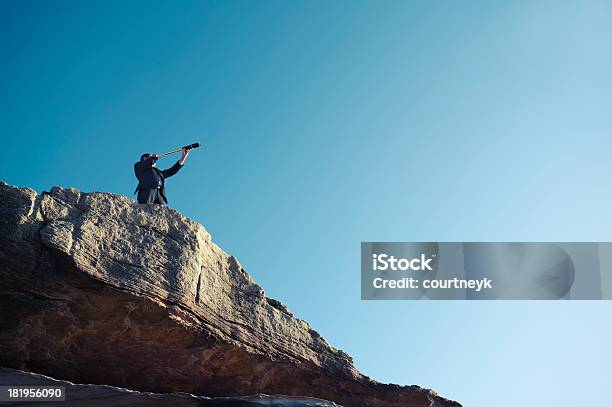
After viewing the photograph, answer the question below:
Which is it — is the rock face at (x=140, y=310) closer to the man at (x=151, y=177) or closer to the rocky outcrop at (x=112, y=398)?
the rocky outcrop at (x=112, y=398)

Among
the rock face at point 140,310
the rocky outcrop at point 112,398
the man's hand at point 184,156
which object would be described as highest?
the man's hand at point 184,156

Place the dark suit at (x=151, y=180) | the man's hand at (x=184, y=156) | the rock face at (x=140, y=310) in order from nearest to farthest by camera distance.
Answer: the rock face at (x=140, y=310) < the dark suit at (x=151, y=180) < the man's hand at (x=184, y=156)

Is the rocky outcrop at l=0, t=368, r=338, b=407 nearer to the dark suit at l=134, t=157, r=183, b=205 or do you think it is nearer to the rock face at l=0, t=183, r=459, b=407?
the rock face at l=0, t=183, r=459, b=407

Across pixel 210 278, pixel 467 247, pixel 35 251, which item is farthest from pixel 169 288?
pixel 467 247

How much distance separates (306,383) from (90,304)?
6185mm

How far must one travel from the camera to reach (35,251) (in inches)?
535

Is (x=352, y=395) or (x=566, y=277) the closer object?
(x=352, y=395)

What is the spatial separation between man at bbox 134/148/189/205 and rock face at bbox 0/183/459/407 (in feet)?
4.82

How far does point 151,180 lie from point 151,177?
0.09 meters

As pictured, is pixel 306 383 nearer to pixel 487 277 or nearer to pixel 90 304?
pixel 90 304

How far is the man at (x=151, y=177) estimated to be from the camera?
17156mm

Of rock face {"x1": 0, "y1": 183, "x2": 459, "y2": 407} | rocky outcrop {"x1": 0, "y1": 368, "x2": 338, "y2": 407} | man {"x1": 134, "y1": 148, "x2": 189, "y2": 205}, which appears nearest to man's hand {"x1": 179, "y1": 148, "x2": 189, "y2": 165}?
man {"x1": 134, "y1": 148, "x2": 189, "y2": 205}

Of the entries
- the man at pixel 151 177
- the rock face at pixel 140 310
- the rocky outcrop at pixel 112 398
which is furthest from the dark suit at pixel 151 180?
the rocky outcrop at pixel 112 398

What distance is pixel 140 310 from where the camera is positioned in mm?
14516
